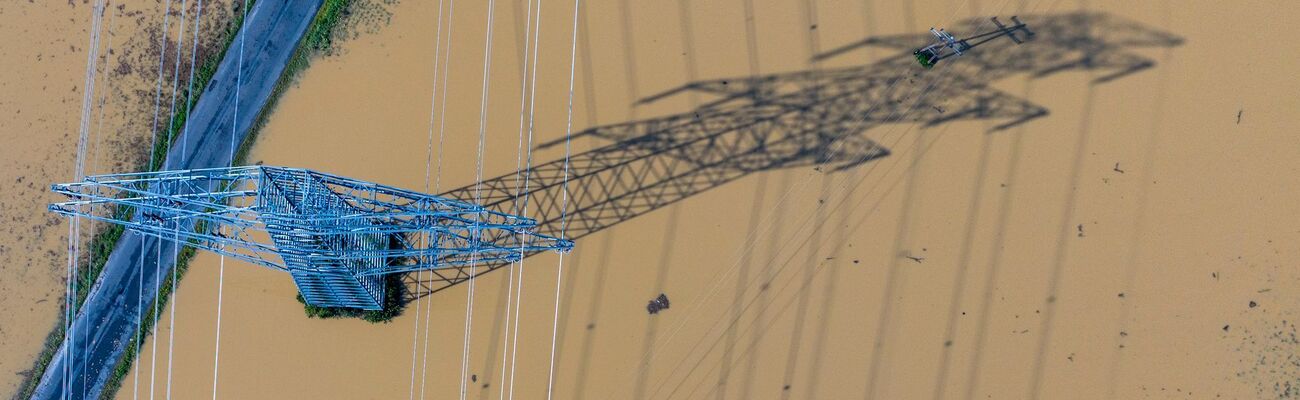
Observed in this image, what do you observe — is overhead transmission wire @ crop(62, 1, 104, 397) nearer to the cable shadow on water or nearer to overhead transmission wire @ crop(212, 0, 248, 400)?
overhead transmission wire @ crop(212, 0, 248, 400)

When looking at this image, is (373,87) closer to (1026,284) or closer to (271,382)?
(271,382)

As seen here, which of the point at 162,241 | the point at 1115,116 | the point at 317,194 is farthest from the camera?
the point at 162,241

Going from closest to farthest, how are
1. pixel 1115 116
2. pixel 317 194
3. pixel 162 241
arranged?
1. pixel 317 194
2. pixel 1115 116
3. pixel 162 241

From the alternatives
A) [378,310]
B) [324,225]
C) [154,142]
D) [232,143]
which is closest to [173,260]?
[154,142]

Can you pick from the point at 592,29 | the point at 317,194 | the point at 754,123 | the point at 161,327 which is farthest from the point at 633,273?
the point at 161,327

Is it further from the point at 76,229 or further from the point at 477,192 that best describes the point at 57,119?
the point at 477,192

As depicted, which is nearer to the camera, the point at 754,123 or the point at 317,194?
the point at 317,194

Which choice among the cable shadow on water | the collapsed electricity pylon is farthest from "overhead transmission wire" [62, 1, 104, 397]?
the cable shadow on water
